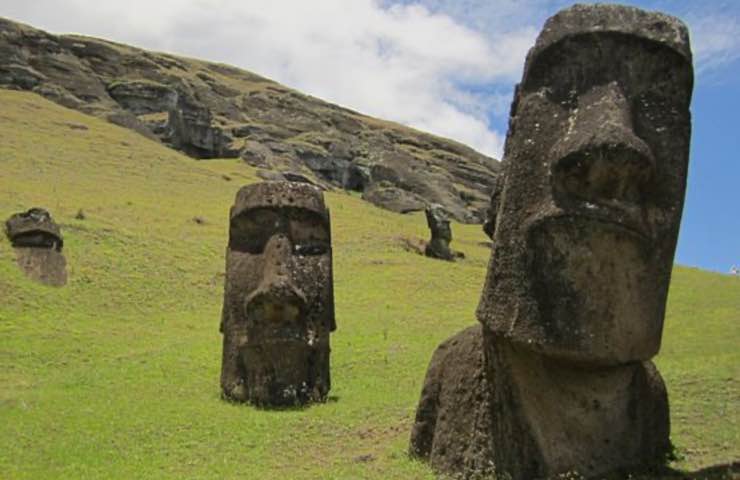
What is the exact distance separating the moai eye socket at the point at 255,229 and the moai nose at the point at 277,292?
21 cm

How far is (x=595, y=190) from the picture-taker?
7.09 m

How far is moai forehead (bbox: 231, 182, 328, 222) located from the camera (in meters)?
14.8

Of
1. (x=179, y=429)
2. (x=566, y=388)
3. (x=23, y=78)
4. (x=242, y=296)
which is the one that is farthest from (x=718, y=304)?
(x=23, y=78)

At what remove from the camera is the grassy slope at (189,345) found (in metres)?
10.3

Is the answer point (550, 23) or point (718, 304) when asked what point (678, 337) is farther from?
point (550, 23)

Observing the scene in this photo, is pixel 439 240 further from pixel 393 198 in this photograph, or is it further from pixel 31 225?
pixel 393 198

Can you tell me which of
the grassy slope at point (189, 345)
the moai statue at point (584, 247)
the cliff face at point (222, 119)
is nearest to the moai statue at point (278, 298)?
the grassy slope at point (189, 345)

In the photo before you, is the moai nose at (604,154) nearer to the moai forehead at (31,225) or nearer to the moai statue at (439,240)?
the moai forehead at (31,225)

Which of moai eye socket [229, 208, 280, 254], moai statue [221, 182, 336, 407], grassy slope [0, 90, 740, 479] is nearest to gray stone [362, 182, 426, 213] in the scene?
grassy slope [0, 90, 740, 479]

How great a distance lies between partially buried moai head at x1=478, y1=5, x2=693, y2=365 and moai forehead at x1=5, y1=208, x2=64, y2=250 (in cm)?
2211

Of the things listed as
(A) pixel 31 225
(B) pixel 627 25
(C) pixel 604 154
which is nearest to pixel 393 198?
(A) pixel 31 225

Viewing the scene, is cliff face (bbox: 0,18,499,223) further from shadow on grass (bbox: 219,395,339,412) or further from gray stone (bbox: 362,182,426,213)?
shadow on grass (bbox: 219,395,339,412)

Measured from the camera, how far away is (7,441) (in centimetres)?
1142

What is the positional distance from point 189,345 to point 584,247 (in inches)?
588
